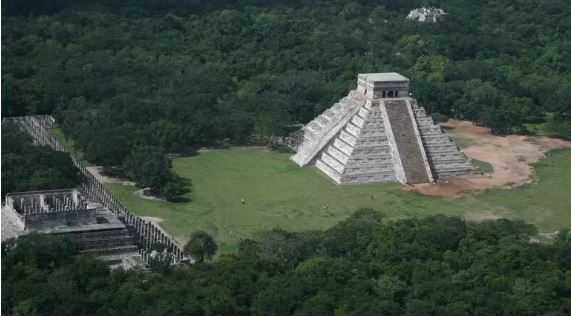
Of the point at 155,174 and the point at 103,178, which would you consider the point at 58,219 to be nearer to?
the point at 155,174

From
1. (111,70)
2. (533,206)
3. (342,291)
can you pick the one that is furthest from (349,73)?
(342,291)

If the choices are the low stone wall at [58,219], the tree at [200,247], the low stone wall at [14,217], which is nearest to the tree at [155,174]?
the tree at [200,247]

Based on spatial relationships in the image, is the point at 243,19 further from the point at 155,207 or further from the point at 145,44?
the point at 155,207

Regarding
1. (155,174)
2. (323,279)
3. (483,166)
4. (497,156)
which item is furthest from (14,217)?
(497,156)

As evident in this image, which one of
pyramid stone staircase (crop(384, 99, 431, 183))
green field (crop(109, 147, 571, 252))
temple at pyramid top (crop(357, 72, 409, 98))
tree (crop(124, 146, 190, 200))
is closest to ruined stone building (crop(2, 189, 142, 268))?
green field (crop(109, 147, 571, 252))

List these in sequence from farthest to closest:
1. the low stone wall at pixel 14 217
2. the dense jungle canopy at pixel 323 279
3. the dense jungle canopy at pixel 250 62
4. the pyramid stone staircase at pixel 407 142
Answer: the dense jungle canopy at pixel 250 62 < the pyramid stone staircase at pixel 407 142 < the low stone wall at pixel 14 217 < the dense jungle canopy at pixel 323 279

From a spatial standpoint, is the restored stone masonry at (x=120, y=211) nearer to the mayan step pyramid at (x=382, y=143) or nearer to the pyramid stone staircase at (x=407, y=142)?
the mayan step pyramid at (x=382, y=143)
